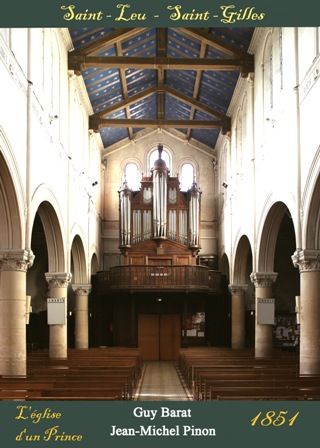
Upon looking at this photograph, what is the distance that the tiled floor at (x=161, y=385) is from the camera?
60.7ft

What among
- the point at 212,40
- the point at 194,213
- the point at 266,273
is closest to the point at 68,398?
the point at 266,273

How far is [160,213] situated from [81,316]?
7.23 meters

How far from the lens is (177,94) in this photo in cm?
3184

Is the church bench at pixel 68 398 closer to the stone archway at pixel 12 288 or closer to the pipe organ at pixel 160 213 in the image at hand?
the stone archway at pixel 12 288

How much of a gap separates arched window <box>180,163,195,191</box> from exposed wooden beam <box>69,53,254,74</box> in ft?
44.4

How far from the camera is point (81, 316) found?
31188 millimetres

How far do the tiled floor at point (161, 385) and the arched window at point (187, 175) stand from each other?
39.6 ft

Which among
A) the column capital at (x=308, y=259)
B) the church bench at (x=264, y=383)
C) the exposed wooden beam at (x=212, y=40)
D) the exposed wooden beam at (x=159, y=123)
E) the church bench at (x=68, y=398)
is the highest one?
the exposed wooden beam at (x=212, y=40)

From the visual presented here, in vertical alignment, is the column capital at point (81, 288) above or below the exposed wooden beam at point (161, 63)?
below

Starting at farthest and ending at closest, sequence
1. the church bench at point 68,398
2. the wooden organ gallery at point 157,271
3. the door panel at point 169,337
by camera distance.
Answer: the door panel at point 169,337 → the wooden organ gallery at point 157,271 → the church bench at point 68,398

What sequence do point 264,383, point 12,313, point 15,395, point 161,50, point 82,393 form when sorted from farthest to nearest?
point 161,50 → point 12,313 → point 264,383 → point 82,393 → point 15,395

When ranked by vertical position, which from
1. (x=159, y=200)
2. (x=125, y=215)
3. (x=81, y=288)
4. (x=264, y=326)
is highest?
(x=159, y=200)

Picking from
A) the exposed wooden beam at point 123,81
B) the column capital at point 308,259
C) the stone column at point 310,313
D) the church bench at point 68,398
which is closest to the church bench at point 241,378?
the stone column at point 310,313

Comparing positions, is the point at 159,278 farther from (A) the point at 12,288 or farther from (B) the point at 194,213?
(A) the point at 12,288
